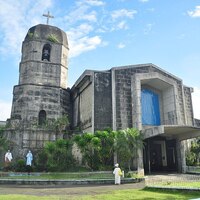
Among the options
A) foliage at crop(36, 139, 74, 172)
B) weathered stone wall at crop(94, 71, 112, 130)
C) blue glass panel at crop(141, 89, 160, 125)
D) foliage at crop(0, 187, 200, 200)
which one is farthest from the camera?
blue glass panel at crop(141, 89, 160, 125)

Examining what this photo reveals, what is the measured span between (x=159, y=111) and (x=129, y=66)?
14.9ft

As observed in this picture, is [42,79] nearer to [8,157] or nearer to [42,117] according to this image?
[42,117]

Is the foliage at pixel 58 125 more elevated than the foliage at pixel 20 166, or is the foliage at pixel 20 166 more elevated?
the foliage at pixel 58 125

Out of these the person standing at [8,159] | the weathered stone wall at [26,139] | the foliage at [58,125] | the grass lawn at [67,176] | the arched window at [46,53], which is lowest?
the grass lawn at [67,176]

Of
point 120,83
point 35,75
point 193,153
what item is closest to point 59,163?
point 120,83

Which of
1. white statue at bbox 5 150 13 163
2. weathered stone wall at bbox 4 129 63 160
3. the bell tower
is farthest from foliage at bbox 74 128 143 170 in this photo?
the bell tower

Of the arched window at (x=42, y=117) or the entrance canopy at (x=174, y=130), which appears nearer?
the entrance canopy at (x=174, y=130)

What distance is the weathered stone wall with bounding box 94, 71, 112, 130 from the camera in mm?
16531

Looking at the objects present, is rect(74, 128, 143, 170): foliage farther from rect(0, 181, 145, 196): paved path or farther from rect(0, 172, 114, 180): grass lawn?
rect(0, 181, 145, 196): paved path

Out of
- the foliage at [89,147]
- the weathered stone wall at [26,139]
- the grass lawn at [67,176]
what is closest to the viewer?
the grass lawn at [67,176]

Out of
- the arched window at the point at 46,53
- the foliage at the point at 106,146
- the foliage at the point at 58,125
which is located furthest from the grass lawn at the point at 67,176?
the arched window at the point at 46,53

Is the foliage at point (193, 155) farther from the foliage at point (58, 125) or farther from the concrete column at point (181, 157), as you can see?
the foliage at point (58, 125)

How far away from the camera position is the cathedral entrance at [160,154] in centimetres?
1866

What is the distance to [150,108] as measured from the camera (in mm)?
19062
